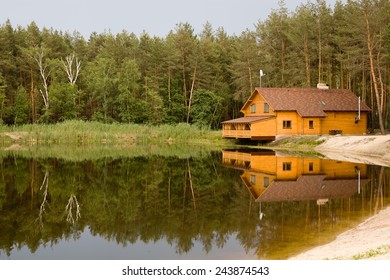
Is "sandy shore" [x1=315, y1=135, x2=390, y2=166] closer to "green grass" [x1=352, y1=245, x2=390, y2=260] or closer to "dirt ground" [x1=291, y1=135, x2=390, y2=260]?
"dirt ground" [x1=291, y1=135, x2=390, y2=260]

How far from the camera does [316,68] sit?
5525 cm

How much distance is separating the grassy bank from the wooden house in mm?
5854

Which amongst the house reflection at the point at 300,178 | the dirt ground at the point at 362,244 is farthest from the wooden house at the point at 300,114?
the dirt ground at the point at 362,244

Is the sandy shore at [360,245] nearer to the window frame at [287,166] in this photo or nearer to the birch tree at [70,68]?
the window frame at [287,166]

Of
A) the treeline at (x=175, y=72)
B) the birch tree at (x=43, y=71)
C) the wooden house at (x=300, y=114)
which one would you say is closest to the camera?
the wooden house at (x=300, y=114)

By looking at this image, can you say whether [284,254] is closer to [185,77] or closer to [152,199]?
[152,199]

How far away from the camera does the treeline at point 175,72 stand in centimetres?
5141

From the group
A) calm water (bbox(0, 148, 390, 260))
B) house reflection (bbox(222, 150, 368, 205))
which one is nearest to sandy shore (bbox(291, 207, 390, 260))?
calm water (bbox(0, 148, 390, 260))

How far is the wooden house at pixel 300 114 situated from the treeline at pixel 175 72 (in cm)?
348

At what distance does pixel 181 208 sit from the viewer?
627 inches

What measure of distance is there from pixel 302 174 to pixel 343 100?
27.1 m

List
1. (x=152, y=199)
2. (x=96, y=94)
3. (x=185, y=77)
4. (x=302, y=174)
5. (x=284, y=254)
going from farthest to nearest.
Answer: (x=185, y=77), (x=96, y=94), (x=302, y=174), (x=152, y=199), (x=284, y=254)

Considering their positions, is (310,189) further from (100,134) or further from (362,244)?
(100,134)

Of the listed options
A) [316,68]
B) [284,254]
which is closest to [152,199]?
[284,254]
